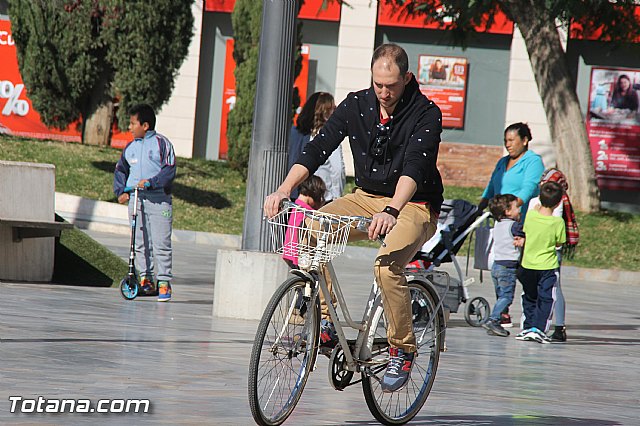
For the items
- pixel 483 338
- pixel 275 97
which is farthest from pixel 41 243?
pixel 483 338

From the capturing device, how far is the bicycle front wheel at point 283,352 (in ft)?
17.6

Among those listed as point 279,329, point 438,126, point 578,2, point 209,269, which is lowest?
point 209,269

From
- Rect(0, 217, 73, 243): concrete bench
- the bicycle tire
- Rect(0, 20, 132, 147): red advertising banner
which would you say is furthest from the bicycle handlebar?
Rect(0, 20, 132, 147): red advertising banner

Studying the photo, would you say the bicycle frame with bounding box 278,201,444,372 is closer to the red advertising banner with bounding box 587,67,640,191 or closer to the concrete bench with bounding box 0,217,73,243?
the concrete bench with bounding box 0,217,73,243

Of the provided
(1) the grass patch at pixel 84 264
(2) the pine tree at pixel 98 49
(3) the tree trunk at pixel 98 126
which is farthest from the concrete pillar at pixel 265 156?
(3) the tree trunk at pixel 98 126

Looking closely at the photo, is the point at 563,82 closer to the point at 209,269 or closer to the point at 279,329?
the point at 209,269

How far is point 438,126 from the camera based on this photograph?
601cm

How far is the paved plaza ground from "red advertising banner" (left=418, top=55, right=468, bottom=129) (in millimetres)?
18399

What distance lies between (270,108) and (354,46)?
794 inches

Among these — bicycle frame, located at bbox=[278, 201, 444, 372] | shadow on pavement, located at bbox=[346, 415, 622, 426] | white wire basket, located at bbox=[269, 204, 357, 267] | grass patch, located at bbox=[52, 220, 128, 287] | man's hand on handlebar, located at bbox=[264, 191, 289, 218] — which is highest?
man's hand on handlebar, located at bbox=[264, 191, 289, 218]

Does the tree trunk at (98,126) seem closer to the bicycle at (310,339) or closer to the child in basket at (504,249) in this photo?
the child in basket at (504,249)

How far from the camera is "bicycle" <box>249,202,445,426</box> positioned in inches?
213

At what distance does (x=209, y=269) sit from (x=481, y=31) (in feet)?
50.9

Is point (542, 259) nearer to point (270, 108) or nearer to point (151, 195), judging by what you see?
point (270, 108)
